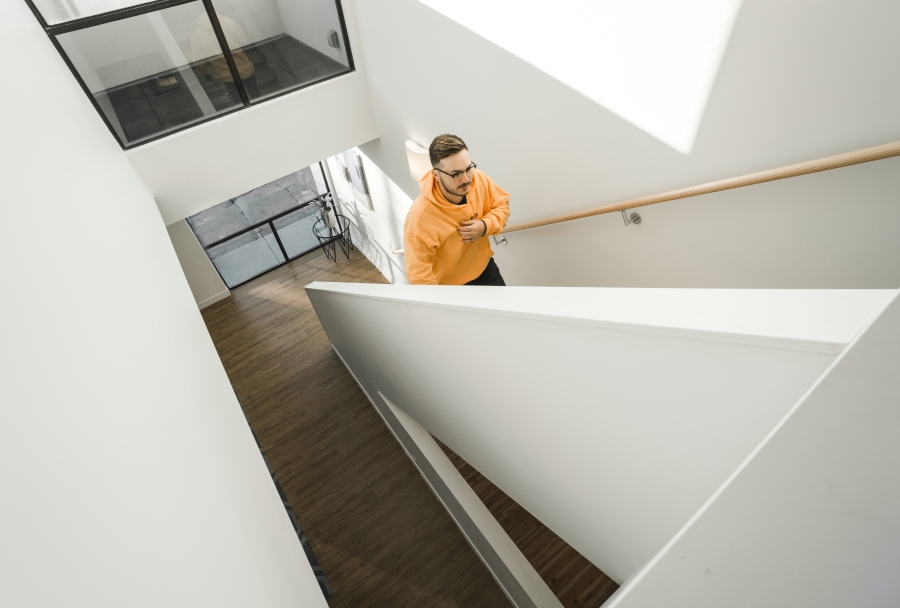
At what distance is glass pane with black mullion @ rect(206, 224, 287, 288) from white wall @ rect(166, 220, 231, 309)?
1.33 ft

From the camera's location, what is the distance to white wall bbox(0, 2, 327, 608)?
451 millimetres

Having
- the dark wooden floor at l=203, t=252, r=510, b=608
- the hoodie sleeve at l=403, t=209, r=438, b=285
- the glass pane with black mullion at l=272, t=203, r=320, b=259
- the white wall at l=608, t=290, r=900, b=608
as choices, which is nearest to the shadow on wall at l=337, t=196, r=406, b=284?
the glass pane with black mullion at l=272, t=203, r=320, b=259

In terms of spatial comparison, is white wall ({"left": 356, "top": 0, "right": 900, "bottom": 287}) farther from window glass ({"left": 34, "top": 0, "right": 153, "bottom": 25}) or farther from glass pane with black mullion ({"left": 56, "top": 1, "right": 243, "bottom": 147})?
window glass ({"left": 34, "top": 0, "right": 153, "bottom": 25})

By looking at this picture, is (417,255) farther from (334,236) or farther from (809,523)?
(334,236)

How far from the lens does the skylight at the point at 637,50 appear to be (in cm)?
197

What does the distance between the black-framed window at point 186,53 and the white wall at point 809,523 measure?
4762mm

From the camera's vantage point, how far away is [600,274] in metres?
3.13

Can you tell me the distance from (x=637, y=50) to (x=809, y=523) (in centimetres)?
218

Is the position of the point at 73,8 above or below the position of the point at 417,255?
above

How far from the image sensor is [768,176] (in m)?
1.89

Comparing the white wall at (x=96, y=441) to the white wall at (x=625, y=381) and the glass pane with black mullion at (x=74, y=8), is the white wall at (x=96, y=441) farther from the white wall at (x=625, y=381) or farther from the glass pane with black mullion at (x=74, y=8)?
the glass pane with black mullion at (x=74, y=8)

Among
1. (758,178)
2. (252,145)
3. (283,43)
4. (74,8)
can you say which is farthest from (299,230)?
(758,178)

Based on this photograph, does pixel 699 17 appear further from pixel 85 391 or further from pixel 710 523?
pixel 85 391

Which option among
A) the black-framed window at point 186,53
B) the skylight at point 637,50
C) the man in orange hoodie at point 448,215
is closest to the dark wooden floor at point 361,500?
the man in orange hoodie at point 448,215
